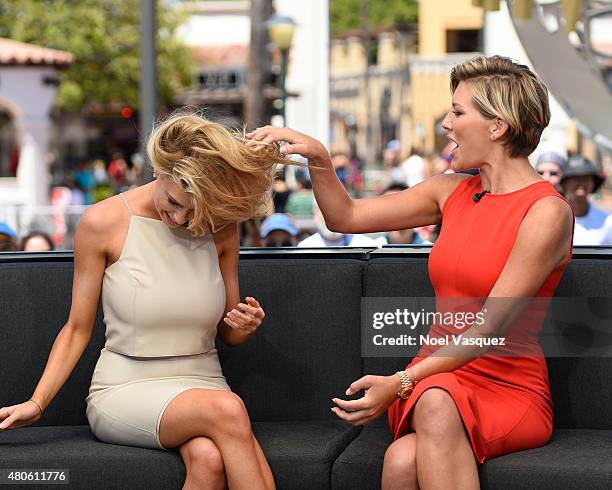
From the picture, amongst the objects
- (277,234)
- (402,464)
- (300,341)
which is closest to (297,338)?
(300,341)

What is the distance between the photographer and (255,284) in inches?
168

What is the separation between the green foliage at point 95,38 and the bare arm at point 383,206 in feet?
88.7

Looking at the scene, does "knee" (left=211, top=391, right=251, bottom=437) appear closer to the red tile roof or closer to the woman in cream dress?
the woman in cream dress

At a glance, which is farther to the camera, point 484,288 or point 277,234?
point 277,234

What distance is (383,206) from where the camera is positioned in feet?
12.6

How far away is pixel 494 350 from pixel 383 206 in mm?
605

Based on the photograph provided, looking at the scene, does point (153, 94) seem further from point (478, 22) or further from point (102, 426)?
point (478, 22)

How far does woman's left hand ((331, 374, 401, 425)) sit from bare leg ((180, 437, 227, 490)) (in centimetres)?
36

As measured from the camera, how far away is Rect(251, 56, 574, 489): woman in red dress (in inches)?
130

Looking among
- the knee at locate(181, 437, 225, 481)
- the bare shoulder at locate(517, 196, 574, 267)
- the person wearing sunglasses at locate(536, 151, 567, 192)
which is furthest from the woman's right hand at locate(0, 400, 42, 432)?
the person wearing sunglasses at locate(536, 151, 567, 192)

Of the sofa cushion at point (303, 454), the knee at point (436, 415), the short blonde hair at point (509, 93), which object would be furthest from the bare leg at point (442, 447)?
the short blonde hair at point (509, 93)

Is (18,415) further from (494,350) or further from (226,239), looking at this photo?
(494,350)

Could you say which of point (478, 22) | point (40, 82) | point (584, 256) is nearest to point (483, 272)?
point (584, 256)

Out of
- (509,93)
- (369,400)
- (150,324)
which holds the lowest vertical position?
(369,400)
